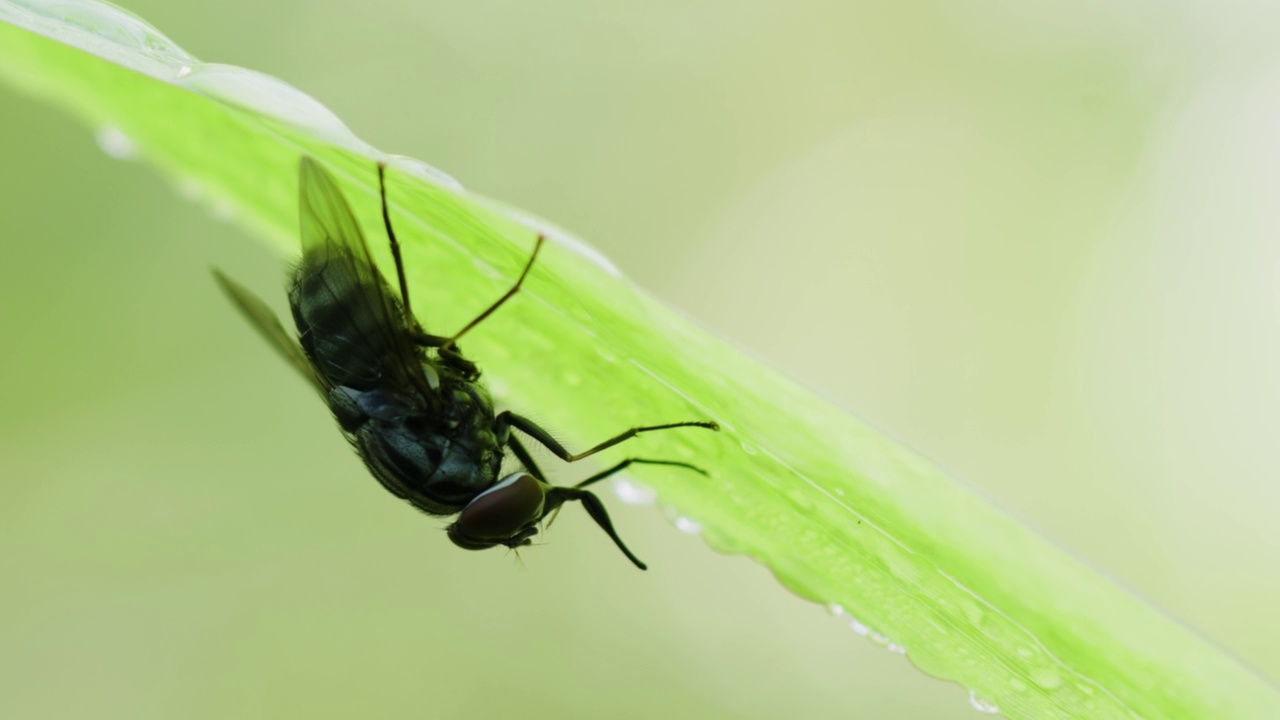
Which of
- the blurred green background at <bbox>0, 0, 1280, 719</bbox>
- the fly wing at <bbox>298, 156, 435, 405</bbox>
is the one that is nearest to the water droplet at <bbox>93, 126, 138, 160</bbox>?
the fly wing at <bbox>298, 156, 435, 405</bbox>

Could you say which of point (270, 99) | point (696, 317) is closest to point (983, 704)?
point (270, 99)

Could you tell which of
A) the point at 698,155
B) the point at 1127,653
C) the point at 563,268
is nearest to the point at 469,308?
the point at 563,268

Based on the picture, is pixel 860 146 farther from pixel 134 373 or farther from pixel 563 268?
pixel 563 268

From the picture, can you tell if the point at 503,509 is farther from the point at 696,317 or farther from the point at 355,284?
the point at 696,317

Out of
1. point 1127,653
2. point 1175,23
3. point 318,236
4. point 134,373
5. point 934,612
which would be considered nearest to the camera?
point 1127,653

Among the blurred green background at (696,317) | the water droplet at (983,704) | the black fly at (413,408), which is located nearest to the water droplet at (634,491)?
the black fly at (413,408)
